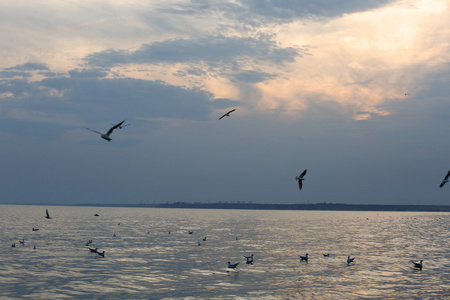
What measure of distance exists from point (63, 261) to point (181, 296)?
17.9 m

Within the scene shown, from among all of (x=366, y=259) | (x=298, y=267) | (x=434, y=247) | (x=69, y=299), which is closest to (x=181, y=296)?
(x=69, y=299)

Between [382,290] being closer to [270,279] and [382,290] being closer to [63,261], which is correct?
[270,279]

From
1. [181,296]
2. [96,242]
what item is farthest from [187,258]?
[96,242]

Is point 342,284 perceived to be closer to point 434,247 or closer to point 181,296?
point 181,296

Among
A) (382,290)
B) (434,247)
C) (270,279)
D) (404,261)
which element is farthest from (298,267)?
Result: (434,247)

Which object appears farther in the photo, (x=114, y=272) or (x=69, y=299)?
(x=114, y=272)

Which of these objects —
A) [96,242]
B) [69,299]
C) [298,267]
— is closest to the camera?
[69,299]

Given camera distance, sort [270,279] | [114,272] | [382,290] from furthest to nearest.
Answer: [114,272]
[270,279]
[382,290]

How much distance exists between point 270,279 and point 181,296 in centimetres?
845

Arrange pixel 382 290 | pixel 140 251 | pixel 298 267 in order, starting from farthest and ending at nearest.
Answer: pixel 140 251, pixel 298 267, pixel 382 290

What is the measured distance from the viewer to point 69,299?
26.5 m

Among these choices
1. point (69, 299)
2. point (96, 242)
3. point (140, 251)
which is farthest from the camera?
point (96, 242)

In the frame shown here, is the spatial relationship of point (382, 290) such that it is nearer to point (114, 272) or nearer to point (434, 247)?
point (114, 272)

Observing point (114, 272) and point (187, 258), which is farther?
point (187, 258)
